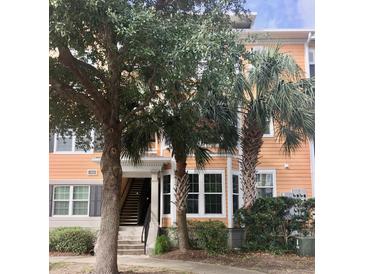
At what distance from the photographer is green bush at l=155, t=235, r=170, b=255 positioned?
31.3ft

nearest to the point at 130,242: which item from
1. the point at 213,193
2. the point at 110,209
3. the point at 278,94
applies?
the point at 213,193

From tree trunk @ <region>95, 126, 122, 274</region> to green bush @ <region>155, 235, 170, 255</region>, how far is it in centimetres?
350

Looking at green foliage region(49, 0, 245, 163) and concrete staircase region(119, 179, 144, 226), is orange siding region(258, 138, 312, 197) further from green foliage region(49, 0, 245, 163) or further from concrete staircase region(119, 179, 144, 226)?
concrete staircase region(119, 179, 144, 226)

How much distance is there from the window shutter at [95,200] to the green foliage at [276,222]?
4421 millimetres

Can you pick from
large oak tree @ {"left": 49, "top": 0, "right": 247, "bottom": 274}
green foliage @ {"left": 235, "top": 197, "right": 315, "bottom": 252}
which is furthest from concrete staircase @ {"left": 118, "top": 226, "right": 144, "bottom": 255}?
large oak tree @ {"left": 49, "top": 0, "right": 247, "bottom": 274}

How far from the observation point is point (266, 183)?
11758 millimetres

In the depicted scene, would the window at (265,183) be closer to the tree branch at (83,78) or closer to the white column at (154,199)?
the white column at (154,199)

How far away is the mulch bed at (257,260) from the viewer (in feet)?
24.4

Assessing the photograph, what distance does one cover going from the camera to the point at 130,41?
4.71 m
